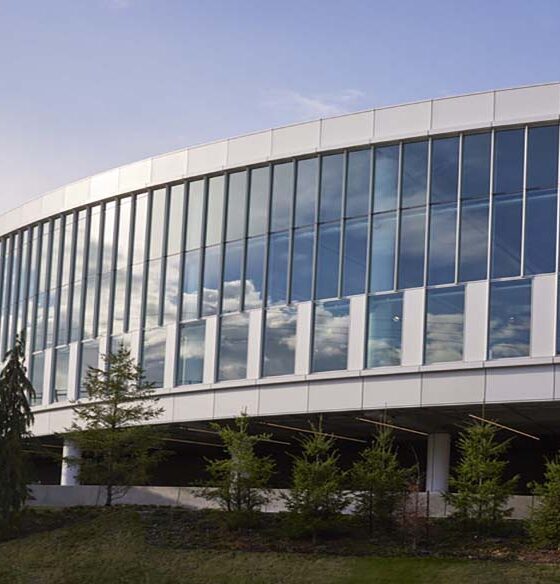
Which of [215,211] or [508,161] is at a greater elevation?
[508,161]

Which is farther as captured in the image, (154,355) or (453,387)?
(154,355)

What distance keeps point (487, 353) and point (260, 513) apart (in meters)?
8.13

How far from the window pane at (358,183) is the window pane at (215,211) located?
5354 millimetres

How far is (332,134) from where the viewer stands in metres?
38.9

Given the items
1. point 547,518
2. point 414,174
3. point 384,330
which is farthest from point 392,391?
point 547,518

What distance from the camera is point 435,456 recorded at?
4028 cm

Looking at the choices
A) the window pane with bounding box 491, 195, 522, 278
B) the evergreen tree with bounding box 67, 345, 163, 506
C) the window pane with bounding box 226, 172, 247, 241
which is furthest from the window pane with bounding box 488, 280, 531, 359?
the evergreen tree with bounding box 67, 345, 163, 506

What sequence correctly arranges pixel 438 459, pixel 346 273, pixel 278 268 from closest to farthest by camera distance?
pixel 346 273 < pixel 278 268 < pixel 438 459

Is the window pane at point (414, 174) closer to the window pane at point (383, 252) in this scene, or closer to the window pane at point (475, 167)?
the window pane at point (383, 252)

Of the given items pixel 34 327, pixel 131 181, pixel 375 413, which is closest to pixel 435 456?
pixel 375 413

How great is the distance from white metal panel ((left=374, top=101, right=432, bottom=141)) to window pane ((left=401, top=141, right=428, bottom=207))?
1.54 feet

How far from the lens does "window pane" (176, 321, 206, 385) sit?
41625 millimetres

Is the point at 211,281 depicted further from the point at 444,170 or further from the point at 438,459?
the point at 438,459

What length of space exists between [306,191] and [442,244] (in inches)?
220
